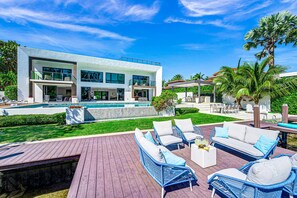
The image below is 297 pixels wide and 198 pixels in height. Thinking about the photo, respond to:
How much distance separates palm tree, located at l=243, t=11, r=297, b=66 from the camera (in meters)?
13.8

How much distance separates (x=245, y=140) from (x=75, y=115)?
9674 mm

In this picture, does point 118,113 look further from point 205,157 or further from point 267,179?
point 267,179

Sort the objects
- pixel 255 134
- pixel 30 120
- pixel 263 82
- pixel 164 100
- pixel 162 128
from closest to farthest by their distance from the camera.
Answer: pixel 255 134 → pixel 162 128 → pixel 30 120 → pixel 164 100 → pixel 263 82

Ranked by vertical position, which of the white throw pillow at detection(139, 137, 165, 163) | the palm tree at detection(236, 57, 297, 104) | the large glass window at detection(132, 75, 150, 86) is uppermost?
the large glass window at detection(132, 75, 150, 86)

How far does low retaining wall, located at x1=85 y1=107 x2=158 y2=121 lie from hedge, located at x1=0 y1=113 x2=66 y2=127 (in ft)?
5.95

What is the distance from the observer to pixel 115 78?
77.6ft

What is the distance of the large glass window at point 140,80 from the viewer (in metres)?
24.2

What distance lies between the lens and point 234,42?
18.5 metres

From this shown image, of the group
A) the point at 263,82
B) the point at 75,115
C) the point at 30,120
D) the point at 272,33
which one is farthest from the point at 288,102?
the point at 30,120

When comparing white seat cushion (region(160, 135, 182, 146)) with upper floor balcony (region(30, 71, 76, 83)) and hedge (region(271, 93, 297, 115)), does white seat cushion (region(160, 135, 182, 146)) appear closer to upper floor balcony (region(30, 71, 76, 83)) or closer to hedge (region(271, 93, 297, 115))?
hedge (region(271, 93, 297, 115))

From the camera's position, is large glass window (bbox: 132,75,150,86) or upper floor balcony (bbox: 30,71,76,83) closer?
upper floor balcony (bbox: 30,71,76,83)

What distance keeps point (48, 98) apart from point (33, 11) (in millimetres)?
12603

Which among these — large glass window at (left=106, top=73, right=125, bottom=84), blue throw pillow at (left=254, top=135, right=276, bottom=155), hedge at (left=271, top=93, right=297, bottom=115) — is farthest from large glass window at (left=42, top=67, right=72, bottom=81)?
hedge at (left=271, top=93, right=297, bottom=115)

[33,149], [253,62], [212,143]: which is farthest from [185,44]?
[33,149]
